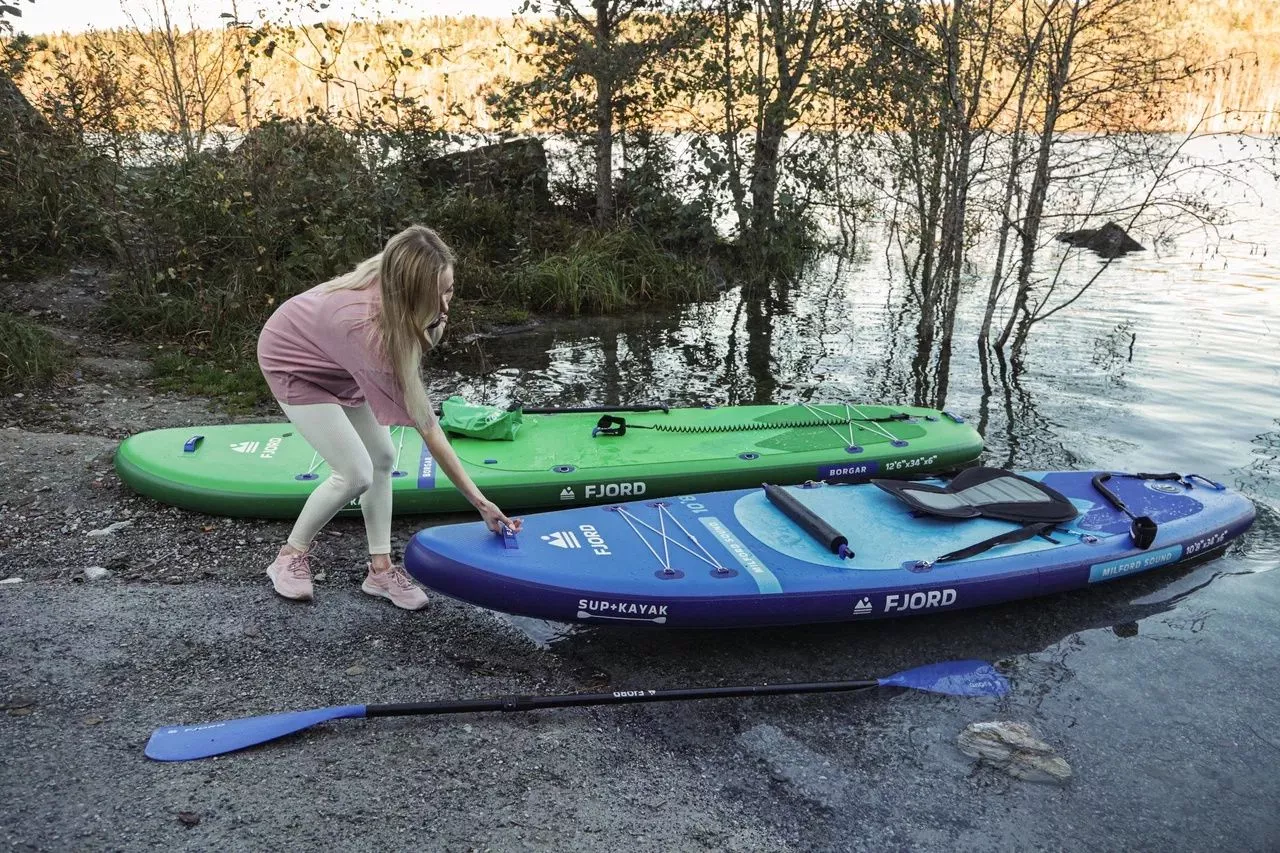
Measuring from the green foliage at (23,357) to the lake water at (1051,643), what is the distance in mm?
2827

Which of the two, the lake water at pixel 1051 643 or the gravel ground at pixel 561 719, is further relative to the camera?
the lake water at pixel 1051 643

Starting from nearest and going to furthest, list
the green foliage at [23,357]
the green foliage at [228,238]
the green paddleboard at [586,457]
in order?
the green paddleboard at [586,457] < the green foliage at [23,357] < the green foliage at [228,238]

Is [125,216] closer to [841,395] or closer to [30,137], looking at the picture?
[30,137]

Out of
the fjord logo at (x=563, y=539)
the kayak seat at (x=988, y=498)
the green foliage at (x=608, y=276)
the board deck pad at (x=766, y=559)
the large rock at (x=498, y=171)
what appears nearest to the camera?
the board deck pad at (x=766, y=559)

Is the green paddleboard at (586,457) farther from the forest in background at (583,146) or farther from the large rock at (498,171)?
the large rock at (498,171)

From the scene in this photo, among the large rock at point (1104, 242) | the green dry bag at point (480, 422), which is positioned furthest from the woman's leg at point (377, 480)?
the large rock at point (1104, 242)

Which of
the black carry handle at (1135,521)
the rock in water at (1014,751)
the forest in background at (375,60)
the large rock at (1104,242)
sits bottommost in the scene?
the rock in water at (1014,751)

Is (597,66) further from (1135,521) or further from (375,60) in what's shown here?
(1135,521)

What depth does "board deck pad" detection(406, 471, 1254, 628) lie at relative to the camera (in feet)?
11.4

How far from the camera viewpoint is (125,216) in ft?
24.3

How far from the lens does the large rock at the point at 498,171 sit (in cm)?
1037

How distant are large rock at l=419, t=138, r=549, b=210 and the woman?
704 centimetres

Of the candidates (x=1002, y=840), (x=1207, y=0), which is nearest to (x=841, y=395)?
(x=1002, y=840)

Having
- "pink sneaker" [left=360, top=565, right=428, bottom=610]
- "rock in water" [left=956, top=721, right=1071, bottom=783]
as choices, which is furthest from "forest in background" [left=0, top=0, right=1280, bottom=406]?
"rock in water" [left=956, top=721, right=1071, bottom=783]
